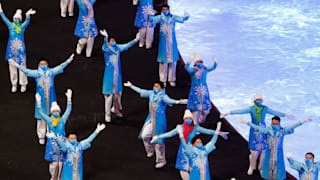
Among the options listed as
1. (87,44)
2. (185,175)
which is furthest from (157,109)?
(87,44)

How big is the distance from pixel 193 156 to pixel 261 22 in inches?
364

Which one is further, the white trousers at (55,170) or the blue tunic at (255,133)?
the blue tunic at (255,133)

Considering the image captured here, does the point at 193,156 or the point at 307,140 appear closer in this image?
the point at 193,156

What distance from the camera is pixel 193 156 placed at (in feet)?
54.0

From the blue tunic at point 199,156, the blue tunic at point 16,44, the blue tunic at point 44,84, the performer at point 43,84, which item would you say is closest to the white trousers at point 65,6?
the blue tunic at point 16,44

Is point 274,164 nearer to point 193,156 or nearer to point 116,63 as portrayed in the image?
point 193,156

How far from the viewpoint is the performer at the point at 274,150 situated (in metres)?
17.0

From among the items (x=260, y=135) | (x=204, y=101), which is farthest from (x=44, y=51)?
(x=260, y=135)

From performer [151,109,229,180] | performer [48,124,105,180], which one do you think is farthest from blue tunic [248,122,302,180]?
performer [48,124,105,180]

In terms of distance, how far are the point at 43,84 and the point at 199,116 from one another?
3.17 metres

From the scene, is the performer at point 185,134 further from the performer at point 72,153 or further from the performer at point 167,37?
the performer at point 167,37

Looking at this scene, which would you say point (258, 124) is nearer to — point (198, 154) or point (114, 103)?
point (198, 154)

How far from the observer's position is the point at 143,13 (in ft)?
69.6

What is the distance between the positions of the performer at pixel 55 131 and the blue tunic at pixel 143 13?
4777 mm
